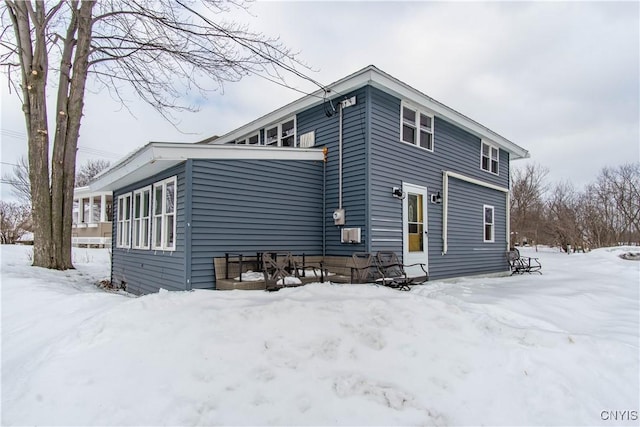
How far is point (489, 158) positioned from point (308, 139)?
22.7 feet

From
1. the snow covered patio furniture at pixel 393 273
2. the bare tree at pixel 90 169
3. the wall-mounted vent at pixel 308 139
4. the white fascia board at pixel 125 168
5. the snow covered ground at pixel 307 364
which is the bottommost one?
the snow covered ground at pixel 307 364

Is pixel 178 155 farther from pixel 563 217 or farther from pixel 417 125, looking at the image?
pixel 563 217

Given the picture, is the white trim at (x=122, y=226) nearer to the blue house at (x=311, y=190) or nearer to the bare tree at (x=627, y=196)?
the blue house at (x=311, y=190)

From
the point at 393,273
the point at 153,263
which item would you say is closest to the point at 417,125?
the point at 393,273

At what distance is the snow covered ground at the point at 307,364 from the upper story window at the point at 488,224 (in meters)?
6.81

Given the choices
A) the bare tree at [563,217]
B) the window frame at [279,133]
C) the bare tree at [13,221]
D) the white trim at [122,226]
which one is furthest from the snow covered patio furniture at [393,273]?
the bare tree at [13,221]

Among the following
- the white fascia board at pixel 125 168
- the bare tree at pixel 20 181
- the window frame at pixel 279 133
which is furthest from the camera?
the bare tree at pixel 20 181

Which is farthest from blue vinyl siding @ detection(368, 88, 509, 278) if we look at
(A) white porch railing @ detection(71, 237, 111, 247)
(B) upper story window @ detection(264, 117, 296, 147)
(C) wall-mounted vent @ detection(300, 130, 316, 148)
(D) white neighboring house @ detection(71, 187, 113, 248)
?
(A) white porch railing @ detection(71, 237, 111, 247)

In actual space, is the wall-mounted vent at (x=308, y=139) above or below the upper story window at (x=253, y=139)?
below

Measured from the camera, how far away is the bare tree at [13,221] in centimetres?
2183

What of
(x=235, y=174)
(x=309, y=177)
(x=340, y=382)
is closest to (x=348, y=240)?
(x=309, y=177)

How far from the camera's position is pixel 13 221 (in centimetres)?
2403

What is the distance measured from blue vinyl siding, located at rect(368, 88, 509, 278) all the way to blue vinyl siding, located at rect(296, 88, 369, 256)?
0.20 m

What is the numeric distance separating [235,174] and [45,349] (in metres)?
4.13
